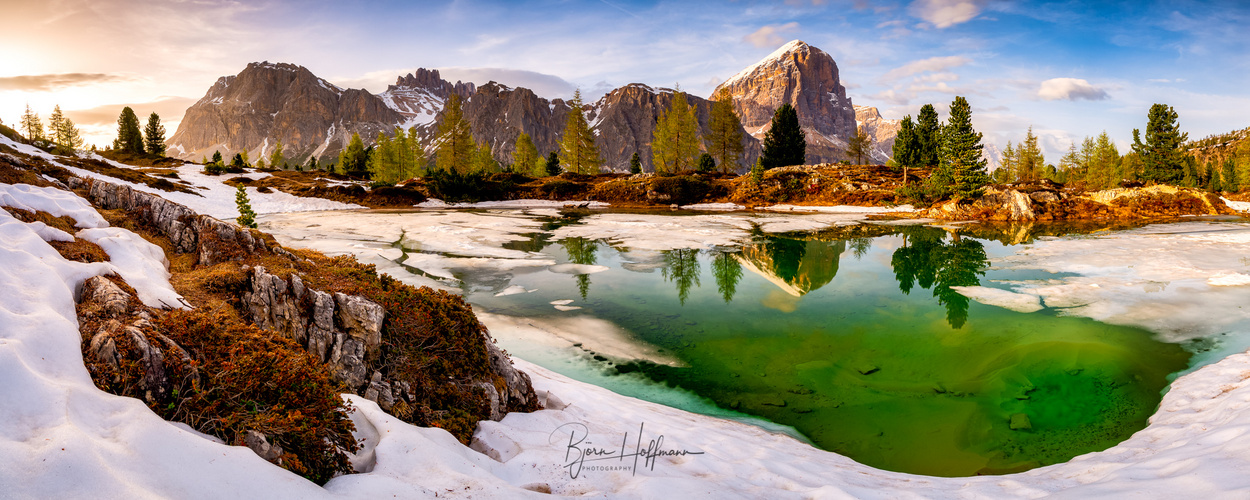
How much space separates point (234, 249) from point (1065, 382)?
1698cm

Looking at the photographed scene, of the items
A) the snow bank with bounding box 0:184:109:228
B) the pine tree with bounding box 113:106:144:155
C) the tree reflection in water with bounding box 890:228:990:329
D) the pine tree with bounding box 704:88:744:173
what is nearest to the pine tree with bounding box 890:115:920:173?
the pine tree with bounding box 704:88:744:173

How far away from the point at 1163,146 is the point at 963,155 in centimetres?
3483

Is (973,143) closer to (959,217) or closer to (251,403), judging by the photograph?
(959,217)

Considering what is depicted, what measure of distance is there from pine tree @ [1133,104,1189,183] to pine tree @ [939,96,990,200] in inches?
1210

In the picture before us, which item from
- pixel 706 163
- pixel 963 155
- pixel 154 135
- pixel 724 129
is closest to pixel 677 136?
pixel 706 163

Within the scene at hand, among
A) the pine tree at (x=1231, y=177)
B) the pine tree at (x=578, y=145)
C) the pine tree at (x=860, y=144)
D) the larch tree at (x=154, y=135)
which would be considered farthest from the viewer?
the larch tree at (x=154, y=135)

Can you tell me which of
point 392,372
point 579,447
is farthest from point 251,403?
point 579,447

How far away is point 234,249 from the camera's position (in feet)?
29.6

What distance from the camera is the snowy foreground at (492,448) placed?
12.0 feet

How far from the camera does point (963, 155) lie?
164 ft

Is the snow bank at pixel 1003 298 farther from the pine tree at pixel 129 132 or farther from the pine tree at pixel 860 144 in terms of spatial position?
the pine tree at pixel 129 132

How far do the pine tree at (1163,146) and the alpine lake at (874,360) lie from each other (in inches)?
2556

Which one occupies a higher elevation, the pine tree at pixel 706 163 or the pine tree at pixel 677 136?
the pine tree at pixel 677 136

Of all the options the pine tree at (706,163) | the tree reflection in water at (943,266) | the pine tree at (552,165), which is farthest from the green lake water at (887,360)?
the pine tree at (552,165)
